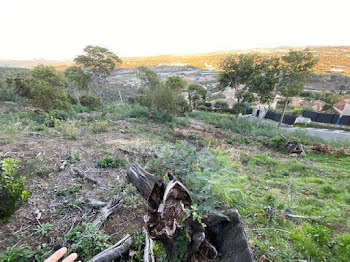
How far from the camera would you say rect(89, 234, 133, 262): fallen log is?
66.3 inches

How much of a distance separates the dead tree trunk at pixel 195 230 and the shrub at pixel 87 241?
2.49 feet

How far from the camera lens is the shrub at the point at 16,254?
5.24 feet

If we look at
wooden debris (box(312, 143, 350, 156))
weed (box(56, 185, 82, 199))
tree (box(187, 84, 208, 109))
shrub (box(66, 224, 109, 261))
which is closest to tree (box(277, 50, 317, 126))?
wooden debris (box(312, 143, 350, 156))

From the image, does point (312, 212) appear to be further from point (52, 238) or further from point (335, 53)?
point (335, 53)

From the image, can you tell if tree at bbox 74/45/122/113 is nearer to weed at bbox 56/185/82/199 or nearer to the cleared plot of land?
the cleared plot of land

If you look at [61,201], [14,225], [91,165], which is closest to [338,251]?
[61,201]

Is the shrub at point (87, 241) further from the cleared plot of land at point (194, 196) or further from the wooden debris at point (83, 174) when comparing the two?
the wooden debris at point (83, 174)

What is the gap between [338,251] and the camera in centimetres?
Result: 216

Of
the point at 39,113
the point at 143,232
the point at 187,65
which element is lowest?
the point at 187,65

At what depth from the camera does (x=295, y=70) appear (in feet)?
42.3

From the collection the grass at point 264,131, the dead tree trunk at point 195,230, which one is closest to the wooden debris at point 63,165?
the dead tree trunk at point 195,230

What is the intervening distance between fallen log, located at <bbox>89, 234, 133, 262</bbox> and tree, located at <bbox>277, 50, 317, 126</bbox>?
15.0m

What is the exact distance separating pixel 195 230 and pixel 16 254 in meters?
1.71

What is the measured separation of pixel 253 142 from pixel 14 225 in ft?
29.9
